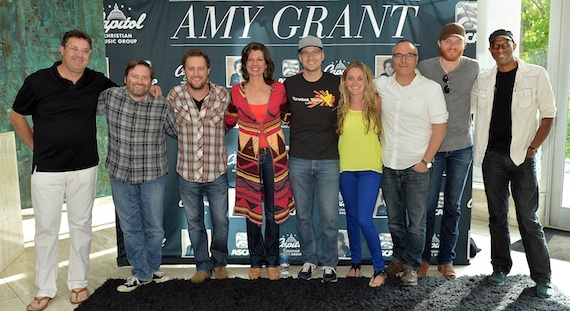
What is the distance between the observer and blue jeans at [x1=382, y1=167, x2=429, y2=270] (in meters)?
3.09

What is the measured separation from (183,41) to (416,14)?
1.83m

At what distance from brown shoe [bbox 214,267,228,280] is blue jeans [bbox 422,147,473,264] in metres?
1.52

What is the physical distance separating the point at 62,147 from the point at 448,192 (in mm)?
2621

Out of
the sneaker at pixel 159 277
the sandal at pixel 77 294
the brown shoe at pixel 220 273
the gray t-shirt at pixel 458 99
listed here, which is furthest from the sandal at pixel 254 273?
the gray t-shirt at pixel 458 99

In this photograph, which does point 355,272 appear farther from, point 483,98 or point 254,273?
point 483,98

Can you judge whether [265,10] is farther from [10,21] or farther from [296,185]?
[10,21]

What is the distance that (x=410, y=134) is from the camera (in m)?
3.04

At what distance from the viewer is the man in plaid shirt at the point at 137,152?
119 inches

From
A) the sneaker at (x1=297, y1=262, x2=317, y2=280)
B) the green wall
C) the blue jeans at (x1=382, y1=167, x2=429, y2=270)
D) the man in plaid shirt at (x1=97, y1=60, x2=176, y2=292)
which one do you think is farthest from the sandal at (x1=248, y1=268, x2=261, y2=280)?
the green wall

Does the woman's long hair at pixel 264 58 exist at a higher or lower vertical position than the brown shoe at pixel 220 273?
higher

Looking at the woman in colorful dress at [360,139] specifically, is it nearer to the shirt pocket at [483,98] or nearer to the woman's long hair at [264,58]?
the woman's long hair at [264,58]

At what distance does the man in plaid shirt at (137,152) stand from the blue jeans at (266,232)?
0.65 metres

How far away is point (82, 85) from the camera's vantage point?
9.82 feet

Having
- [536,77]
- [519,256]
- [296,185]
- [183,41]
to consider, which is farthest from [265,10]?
[519,256]
